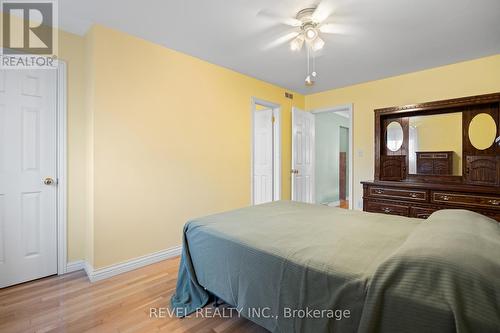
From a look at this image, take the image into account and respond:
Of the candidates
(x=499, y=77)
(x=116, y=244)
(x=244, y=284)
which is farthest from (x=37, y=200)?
(x=499, y=77)

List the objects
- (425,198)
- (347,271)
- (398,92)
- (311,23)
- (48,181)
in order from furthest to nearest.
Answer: (398,92) < (425,198) < (48,181) < (311,23) < (347,271)

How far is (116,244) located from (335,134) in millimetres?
5503

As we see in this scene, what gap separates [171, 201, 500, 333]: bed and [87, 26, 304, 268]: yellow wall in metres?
1.03

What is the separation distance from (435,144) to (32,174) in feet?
15.7

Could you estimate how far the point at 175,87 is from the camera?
282 cm

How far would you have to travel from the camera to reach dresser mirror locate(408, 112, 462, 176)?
312cm

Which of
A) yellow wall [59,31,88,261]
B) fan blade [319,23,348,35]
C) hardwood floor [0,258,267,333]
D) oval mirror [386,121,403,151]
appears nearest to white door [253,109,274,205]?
oval mirror [386,121,403,151]

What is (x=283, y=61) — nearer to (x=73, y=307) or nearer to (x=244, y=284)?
(x=244, y=284)

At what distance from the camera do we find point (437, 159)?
10.6ft

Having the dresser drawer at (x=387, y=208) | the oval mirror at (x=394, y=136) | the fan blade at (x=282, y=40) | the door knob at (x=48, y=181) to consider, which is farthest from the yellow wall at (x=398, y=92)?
the door knob at (x=48, y=181)

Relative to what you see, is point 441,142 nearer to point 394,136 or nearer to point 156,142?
point 394,136

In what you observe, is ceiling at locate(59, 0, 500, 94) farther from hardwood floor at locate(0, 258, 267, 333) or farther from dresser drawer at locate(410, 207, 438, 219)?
hardwood floor at locate(0, 258, 267, 333)

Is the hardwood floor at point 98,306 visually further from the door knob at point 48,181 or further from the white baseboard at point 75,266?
the door knob at point 48,181

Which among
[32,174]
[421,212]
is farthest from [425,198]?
[32,174]
